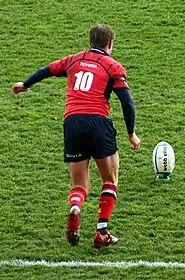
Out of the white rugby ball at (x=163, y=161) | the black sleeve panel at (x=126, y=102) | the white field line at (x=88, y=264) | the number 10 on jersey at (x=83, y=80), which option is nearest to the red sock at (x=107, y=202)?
the white field line at (x=88, y=264)

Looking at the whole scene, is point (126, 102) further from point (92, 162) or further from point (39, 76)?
point (92, 162)

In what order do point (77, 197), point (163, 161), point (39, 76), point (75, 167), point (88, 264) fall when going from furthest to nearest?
1. point (163, 161)
2. point (39, 76)
3. point (75, 167)
4. point (77, 197)
5. point (88, 264)

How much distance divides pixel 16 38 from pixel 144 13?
8.15 feet

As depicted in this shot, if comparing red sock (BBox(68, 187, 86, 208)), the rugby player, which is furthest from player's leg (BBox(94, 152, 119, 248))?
red sock (BBox(68, 187, 86, 208))

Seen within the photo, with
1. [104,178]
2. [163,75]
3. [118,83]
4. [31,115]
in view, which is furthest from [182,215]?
[163,75]

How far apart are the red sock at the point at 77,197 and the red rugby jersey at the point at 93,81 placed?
2.11 feet

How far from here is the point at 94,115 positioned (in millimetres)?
7605

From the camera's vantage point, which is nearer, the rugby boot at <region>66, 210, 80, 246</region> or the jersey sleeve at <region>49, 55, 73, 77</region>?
the rugby boot at <region>66, 210, 80, 246</region>

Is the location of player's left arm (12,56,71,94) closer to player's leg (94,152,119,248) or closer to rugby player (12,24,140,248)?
rugby player (12,24,140,248)

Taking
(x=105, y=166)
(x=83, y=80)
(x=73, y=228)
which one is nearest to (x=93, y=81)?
(x=83, y=80)

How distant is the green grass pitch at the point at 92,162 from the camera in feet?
25.1

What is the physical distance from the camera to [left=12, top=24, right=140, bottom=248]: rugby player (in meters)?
7.58

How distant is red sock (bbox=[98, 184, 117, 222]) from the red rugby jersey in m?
0.66

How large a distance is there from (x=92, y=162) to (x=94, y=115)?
268 cm
